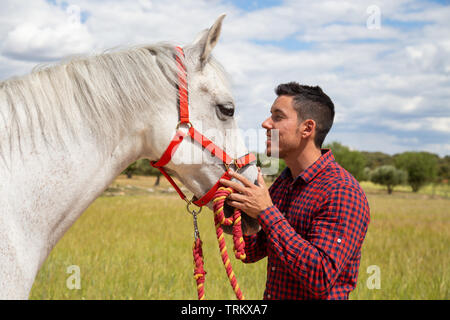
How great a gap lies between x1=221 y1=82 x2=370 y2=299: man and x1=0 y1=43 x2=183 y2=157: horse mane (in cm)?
75

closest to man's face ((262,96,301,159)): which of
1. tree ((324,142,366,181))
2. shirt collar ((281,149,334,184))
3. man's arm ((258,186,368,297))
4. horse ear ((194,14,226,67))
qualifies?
shirt collar ((281,149,334,184))

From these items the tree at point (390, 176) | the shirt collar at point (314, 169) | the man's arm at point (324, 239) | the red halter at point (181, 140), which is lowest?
the tree at point (390, 176)

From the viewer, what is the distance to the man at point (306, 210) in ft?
6.58

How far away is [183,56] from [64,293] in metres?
4.51

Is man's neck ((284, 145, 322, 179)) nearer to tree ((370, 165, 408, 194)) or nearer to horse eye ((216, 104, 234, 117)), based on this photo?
horse eye ((216, 104, 234, 117))

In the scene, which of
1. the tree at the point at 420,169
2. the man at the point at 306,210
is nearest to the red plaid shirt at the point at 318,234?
the man at the point at 306,210

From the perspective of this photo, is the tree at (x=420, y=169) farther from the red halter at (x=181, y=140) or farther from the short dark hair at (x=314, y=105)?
the red halter at (x=181, y=140)

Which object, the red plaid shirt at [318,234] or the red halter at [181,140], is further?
the red halter at [181,140]

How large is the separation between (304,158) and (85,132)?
1407mm

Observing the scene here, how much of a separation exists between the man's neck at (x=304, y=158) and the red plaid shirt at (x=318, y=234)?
0.24 ft

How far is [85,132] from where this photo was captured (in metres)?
1.98

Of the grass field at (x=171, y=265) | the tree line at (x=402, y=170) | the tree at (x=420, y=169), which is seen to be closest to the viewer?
the grass field at (x=171, y=265)

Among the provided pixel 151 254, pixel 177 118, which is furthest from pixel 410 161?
pixel 177 118
